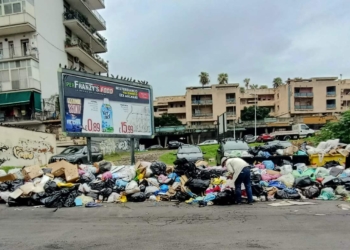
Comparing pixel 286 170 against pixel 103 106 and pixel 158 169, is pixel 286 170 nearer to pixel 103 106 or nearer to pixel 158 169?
pixel 158 169

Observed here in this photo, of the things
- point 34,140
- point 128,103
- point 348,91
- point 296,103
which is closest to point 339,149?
point 128,103

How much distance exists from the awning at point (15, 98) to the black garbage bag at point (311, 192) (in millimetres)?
25401

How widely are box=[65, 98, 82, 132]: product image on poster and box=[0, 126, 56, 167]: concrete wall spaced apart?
365 inches

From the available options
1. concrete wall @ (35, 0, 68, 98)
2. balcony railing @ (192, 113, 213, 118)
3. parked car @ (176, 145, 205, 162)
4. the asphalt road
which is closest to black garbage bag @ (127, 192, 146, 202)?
the asphalt road

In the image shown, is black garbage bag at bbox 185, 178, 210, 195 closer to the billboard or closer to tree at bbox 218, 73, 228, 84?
the billboard

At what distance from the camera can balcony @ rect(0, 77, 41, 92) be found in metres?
27.0

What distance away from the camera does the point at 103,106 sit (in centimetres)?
1234

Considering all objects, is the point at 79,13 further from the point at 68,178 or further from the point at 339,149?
the point at 339,149

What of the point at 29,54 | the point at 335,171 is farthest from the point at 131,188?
the point at 29,54

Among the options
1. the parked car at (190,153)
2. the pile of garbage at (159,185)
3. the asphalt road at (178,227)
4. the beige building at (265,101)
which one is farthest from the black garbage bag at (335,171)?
the beige building at (265,101)

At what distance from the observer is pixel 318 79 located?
65.2 m

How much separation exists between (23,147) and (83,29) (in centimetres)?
1835

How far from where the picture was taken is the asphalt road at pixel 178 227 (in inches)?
189

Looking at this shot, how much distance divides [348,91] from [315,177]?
69313 millimetres
